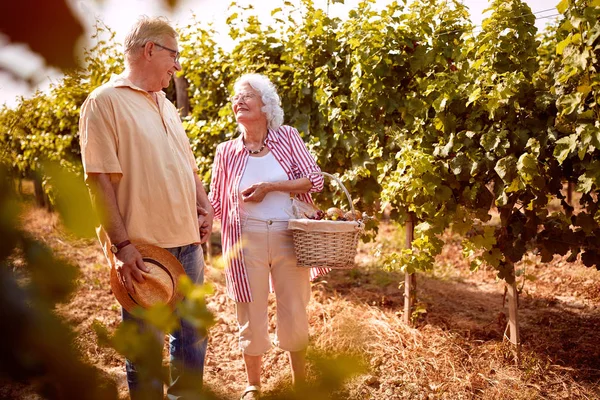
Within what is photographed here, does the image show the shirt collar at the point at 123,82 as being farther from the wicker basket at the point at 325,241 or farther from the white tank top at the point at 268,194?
the wicker basket at the point at 325,241

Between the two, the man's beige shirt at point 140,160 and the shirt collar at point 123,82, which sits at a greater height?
the shirt collar at point 123,82

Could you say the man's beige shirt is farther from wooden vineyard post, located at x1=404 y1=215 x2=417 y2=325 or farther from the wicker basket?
wooden vineyard post, located at x1=404 y1=215 x2=417 y2=325

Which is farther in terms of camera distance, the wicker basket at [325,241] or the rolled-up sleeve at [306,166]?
the rolled-up sleeve at [306,166]

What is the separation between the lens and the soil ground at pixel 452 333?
3.38 m

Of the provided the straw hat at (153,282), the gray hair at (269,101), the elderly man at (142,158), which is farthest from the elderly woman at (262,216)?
the straw hat at (153,282)

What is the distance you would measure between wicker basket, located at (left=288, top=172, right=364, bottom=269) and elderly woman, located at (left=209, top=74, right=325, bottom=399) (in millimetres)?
179

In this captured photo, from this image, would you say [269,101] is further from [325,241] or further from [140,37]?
[140,37]

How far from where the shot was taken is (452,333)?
4.04 meters

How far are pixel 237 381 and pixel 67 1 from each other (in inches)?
143

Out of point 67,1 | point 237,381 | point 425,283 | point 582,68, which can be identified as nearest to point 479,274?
point 425,283

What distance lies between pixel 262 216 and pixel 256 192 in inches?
6.1

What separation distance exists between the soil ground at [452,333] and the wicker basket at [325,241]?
44cm

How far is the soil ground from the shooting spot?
133 inches

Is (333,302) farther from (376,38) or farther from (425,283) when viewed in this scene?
(376,38)
